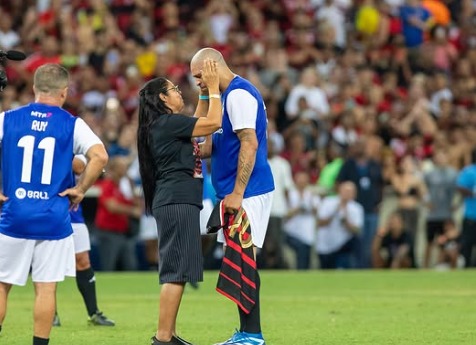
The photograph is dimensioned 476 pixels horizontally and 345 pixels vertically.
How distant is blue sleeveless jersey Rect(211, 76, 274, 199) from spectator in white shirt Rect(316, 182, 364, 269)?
37.4ft

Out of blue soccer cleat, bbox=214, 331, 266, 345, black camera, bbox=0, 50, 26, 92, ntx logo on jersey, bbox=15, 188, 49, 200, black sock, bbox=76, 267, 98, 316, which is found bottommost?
blue soccer cleat, bbox=214, 331, 266, 345

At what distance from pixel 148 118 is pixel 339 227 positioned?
1215 centimetres

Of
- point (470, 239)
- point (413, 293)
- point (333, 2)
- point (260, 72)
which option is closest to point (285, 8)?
point (333, 2)

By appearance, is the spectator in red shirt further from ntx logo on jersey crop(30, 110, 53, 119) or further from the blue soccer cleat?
ntx logo on jersey crop(30, 110, 53, 119)

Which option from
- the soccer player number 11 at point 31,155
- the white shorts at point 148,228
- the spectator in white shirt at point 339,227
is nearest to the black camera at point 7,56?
the soccer player number 11 at point 31,155

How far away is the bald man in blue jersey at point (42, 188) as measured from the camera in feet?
30.1

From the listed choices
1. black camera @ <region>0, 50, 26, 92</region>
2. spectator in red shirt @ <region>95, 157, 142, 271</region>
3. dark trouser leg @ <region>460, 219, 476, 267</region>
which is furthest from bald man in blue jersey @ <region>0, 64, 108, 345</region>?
dark trouser leg @ <region>460, 219, 476, 267</region>

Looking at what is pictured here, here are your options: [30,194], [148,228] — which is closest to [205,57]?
[30,194]

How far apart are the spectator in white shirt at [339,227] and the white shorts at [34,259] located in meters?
12.6

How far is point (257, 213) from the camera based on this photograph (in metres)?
10.0

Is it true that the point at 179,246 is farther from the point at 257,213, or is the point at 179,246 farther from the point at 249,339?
the point at 249,339

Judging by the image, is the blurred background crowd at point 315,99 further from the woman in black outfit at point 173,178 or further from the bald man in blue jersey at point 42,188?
the bald man in blue jersey at point 42,188

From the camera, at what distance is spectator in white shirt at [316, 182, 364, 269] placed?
2155cm

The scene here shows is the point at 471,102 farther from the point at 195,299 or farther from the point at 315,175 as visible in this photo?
the point at 195,299
